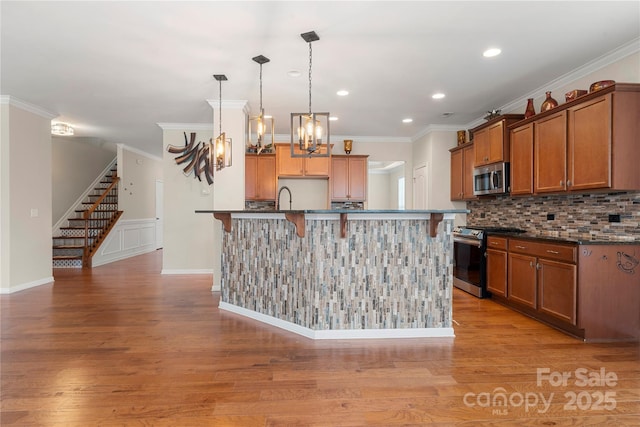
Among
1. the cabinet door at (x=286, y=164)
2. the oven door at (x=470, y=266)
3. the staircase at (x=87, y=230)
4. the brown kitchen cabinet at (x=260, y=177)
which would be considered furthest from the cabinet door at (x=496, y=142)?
the staircase at (x=87, y=230)

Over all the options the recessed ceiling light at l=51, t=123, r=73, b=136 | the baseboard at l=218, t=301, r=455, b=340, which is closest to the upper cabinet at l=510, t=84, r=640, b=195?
the baseboard at l=218, t=301, r=455, b=340

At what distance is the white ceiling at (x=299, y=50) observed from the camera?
276 centimetres

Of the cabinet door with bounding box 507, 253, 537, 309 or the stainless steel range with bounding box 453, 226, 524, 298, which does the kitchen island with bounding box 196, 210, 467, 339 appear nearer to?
the cabinet door with bounding box 507, 253, 537, 309

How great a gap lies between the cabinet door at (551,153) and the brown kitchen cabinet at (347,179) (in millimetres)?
3301

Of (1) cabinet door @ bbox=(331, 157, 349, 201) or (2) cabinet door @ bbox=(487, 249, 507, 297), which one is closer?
(2) cabinet door @ bbox=(487, 249, 507, 297)

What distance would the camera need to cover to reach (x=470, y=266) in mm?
4910

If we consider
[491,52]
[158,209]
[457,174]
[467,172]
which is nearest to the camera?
[491,52]

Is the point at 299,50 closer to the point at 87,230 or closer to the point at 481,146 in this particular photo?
the point at 481,146

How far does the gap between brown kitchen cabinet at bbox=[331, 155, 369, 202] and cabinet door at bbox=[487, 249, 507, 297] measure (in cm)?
288

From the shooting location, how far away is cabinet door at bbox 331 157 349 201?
6.90 meters

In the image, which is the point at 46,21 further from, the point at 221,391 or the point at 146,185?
the point at 146,185

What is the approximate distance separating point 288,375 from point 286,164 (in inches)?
185

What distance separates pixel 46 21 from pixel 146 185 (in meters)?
7.37

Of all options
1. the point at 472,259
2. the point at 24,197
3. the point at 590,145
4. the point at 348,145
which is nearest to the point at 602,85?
the point at 590,145
